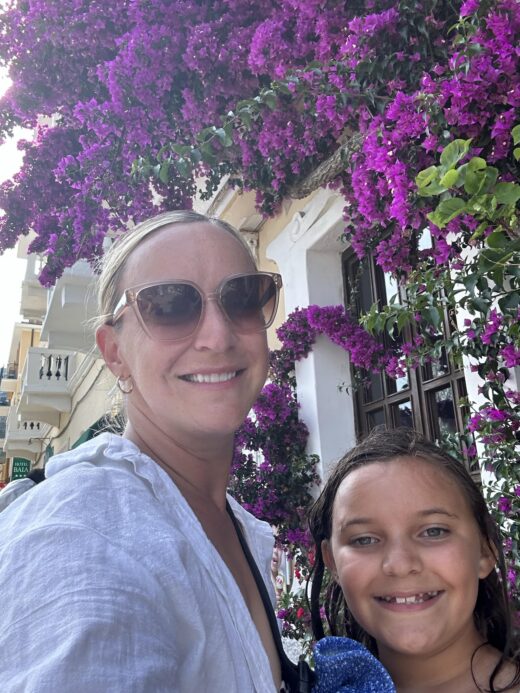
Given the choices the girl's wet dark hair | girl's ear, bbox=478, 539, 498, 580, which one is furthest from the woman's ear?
girl's ear, bbox=478, 539, 498, 580

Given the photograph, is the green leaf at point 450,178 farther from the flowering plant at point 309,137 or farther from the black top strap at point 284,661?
the black top strap at point 284,661

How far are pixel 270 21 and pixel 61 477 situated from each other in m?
3.20

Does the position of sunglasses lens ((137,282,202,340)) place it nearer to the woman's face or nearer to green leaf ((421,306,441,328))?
the woman's face

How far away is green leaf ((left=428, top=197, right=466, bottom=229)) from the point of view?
1.69 meters

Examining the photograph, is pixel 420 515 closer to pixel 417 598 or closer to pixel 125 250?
pixel 417 598

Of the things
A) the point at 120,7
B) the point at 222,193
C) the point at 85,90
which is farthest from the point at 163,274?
the point at 222,193

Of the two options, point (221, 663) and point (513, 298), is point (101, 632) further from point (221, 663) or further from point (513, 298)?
point (513, 298)

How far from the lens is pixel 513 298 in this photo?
79.1 inches

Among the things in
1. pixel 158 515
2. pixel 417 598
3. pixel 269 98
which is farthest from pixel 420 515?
pixel 269 98

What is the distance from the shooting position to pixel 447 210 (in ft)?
5.59

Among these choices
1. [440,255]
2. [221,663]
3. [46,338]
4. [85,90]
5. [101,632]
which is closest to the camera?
[101,632]

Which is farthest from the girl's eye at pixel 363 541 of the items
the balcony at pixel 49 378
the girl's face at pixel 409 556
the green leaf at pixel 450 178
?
the balcony at pixel 49 378

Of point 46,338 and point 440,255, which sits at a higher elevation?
point 46,338

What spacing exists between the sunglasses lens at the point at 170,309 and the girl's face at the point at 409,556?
78 centimetres
